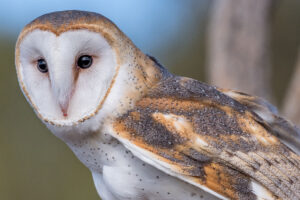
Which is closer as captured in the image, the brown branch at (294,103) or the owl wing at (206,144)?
the owl wing at (206,144)

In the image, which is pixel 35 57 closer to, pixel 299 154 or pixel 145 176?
pixel 145 176

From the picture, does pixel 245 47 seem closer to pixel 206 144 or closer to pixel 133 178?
pixel 206 144

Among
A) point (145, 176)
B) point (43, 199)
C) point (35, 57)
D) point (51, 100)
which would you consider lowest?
point (43, 199)

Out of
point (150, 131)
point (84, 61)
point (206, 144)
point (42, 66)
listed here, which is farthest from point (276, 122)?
point (42, 66)

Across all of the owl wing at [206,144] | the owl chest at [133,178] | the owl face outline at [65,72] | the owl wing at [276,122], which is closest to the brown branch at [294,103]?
the owl wing at [276,122]

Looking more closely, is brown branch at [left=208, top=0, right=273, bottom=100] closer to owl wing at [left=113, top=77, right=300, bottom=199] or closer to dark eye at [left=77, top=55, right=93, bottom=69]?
owl wing at [left=113, top=77, right=300, bottom=199]

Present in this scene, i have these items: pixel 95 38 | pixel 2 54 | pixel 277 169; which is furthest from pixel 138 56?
pixel 2 54

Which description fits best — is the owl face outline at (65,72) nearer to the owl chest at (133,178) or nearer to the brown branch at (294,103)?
the owl chest at (133,178)
